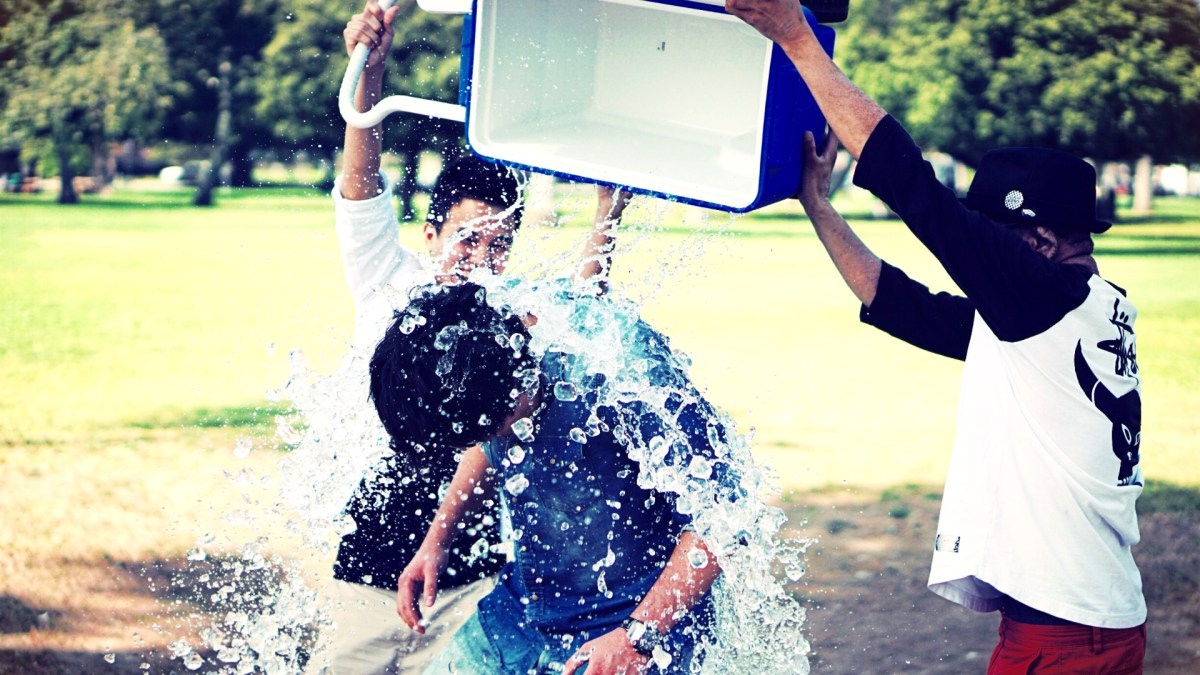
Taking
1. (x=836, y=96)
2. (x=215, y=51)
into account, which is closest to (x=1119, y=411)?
(x=836, y=96)

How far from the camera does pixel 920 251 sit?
89.0 feet

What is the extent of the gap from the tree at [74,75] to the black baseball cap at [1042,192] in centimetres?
4323

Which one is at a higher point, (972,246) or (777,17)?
(777,17)

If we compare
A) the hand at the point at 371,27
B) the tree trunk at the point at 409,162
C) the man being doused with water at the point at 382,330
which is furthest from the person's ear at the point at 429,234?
the tree trunk at the point at 409,162

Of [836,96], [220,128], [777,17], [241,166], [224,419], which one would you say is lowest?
[241,166]

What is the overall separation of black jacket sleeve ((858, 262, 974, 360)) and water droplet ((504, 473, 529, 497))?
3.38 feet

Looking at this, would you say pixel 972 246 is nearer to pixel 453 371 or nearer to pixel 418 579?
pixel 453 371

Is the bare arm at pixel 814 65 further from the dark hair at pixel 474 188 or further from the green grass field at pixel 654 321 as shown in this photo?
the dark hair at pixel 474 188

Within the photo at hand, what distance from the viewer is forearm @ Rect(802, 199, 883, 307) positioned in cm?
299

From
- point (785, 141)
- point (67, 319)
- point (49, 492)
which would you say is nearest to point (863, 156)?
point (785, 141)

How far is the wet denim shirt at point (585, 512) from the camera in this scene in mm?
2545

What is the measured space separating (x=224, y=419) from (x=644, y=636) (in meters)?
7.86

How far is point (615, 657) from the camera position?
2.41 m

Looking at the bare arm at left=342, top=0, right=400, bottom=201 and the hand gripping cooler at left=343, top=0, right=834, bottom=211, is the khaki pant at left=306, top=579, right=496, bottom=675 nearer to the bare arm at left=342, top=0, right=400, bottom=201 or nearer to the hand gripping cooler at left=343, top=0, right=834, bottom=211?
the bare arm at left=342, top=0, right=400, bottom=201
